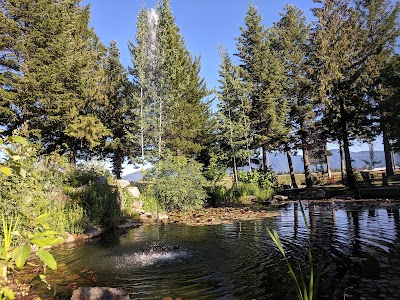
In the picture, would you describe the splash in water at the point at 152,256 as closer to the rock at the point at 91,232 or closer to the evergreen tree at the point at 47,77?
the rock at the point at 91,232

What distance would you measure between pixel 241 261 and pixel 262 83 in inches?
930

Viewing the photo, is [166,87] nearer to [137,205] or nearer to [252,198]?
[252,198]

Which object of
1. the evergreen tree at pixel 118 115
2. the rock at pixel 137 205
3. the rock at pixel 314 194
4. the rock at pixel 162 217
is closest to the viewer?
the rock at pixel 162 217

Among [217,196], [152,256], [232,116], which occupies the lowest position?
[152,256]

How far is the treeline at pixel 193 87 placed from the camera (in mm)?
21453

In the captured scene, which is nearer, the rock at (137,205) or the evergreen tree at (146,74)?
the rock at (137,205)

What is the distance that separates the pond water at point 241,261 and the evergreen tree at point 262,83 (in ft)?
54.5

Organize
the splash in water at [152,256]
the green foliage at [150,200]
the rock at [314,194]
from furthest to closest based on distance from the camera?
the rock at [314,194] → the green foliage at [150,200] → the splash in water at [152,256]

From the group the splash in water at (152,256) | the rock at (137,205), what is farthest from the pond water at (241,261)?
the rock at (137,205)

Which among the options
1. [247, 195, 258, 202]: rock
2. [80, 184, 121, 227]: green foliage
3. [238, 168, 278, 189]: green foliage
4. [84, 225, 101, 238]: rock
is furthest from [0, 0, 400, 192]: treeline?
[84, 225, 101, 238]: rock

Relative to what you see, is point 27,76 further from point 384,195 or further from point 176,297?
point 384,195

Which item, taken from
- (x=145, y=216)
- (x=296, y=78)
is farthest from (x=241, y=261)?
(x=296, y=78)

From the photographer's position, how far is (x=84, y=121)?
77.6ft

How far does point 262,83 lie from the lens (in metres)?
27.5
